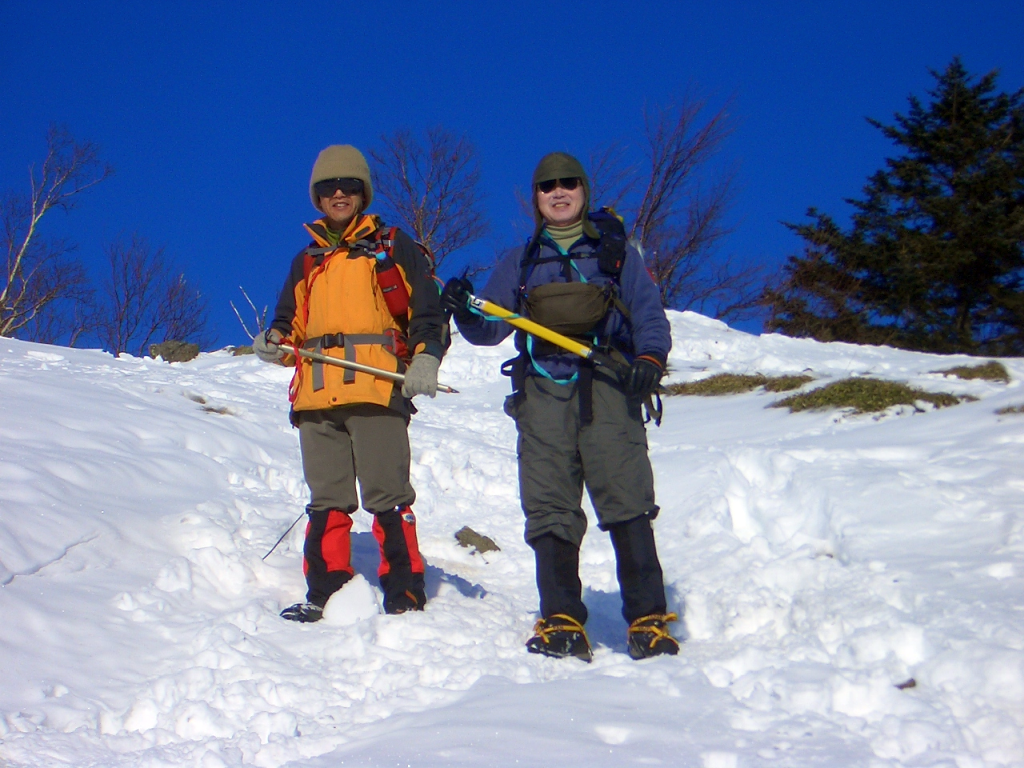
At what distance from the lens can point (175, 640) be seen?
3.03 m

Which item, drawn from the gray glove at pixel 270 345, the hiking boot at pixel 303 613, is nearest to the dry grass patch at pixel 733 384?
the gray glove at pixel 270 345

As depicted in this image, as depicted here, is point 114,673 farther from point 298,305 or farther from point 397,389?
point 298,305

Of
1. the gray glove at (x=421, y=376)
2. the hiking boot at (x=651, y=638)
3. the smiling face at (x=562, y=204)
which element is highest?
the smiling face at (x=562, y=204)

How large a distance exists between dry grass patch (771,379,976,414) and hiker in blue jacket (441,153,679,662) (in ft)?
13.5

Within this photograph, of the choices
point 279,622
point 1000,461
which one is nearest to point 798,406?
point 1000,461

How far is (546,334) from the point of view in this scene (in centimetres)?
329

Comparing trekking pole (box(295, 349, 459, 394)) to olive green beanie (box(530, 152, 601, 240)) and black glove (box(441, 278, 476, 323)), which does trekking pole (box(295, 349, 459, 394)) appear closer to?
black glove (box(441, 278, 476, 323))

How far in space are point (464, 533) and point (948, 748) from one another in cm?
310

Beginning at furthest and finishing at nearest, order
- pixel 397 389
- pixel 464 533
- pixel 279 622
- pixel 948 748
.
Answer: pixel 464 533 → pixel 397 389 → pixel 279 622 → pixel 948 748

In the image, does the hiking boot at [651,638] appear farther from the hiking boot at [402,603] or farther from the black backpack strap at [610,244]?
the black backpack strap at [610,244]

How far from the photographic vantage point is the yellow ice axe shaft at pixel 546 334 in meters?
3.25

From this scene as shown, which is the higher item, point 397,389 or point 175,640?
point 397,389

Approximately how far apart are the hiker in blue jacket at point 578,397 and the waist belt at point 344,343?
0.42 metres

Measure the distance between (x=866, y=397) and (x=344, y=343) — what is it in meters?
4.86
